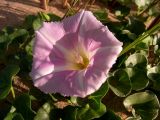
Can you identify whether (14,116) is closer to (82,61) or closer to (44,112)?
(44,112)

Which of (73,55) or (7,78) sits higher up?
(73,55)

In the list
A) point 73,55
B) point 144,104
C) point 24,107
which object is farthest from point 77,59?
point 144,104

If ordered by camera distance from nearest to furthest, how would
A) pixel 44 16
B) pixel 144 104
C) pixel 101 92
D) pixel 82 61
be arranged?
pixel 82 61
pixel 101 92
pixel 144 104
pixel 44 16

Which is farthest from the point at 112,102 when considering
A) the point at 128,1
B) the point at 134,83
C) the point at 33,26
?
the point at 128,1

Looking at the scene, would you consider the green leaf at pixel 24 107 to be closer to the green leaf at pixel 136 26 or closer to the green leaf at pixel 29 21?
the green leaf at pixel 29 21

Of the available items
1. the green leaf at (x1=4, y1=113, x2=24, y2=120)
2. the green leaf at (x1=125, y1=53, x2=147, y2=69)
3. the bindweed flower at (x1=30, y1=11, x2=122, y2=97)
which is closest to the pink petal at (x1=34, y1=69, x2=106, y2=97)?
the bindweed flower at (x1=30, y1=11, x2=122, y2=97)

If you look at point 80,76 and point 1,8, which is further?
point 1,8

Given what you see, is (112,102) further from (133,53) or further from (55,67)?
(55,67)
